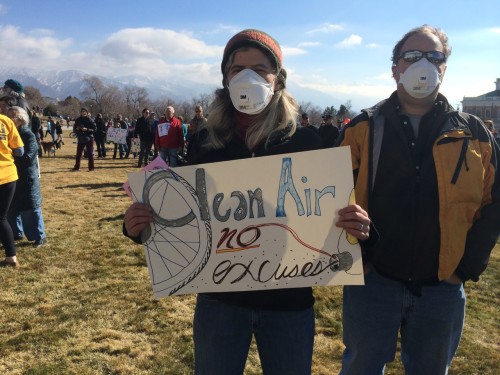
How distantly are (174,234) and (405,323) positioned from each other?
137 cm

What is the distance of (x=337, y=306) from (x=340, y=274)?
2.95m

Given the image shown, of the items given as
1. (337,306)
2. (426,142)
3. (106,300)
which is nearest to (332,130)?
(337,306)

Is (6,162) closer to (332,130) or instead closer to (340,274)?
(340,274)

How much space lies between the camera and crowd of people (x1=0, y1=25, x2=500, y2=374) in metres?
1.82

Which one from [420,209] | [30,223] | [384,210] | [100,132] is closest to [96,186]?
[30,223]

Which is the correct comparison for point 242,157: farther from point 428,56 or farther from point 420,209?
point 428,56

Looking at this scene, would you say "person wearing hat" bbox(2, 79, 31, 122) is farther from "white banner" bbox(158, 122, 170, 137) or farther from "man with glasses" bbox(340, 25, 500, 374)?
"man with glasses" bbox(340, 25, 500, 374)

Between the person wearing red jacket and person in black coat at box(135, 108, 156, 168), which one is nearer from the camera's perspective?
the person wearing red jacket

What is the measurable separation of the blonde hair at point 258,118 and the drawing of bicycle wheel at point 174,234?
0.29 m

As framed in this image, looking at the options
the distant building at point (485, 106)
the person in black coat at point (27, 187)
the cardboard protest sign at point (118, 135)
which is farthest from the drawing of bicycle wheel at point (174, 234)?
the distant building at point (485, 106)

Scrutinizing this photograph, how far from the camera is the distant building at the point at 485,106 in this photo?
6538 centimetres

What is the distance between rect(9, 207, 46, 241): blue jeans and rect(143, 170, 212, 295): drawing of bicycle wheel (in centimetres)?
484

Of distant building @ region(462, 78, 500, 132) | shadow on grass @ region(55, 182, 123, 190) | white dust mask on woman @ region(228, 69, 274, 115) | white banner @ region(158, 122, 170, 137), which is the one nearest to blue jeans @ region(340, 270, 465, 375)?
white dust mask on woman @ region(228, 69, 274, 115)

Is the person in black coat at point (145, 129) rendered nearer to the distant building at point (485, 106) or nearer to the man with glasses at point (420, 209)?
the man with glasses at point (420, 209)
